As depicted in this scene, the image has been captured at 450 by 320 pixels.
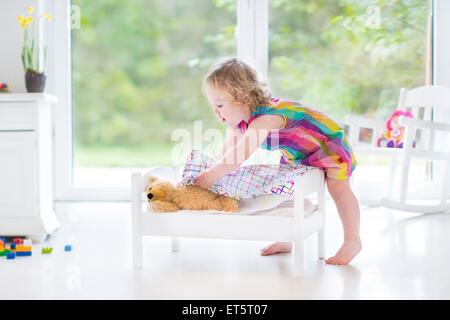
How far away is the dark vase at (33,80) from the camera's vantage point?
204 centimetres

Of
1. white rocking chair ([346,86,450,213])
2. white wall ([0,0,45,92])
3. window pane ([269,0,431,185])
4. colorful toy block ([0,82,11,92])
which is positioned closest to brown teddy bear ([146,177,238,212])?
colorful toy block ([0,82,11,92])

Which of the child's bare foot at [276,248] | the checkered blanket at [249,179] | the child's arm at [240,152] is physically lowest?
the child's bare foot at [276,248]

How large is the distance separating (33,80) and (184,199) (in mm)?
946

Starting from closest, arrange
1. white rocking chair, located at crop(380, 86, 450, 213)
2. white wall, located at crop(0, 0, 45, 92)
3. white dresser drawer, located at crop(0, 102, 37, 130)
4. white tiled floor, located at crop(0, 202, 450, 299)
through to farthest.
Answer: white tiled floor, located at crop(0, 202, 450, 299)
white dresser drawer, located at crop(0, 102, 37, 130)
white wall, located at crop(0, 0, 45, 92)
white rocking chair, located at crop(380, 86, 450, 213)

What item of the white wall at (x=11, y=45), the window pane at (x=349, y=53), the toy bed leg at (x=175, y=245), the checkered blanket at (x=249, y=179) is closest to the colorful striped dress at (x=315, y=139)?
the checkered blanket at (x=249, y=179)

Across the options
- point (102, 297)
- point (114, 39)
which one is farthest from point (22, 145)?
point (114, 39)

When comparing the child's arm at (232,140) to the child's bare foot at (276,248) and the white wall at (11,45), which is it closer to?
the child's bare foot at (276,248)

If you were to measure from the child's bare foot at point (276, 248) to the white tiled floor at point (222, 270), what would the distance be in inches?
1.2

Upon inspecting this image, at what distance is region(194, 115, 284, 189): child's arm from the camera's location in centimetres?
150

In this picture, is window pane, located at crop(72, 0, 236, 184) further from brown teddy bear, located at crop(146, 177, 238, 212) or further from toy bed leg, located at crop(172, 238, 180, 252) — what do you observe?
brown teddy bear, located at crop(146, 177, 238, 212)

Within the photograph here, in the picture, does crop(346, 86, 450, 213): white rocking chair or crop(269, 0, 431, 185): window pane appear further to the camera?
crop(269, 0, 431, 185): window pane

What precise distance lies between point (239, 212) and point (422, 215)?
1.37m

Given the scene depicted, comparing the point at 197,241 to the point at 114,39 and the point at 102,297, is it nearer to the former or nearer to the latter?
the point at 102,297

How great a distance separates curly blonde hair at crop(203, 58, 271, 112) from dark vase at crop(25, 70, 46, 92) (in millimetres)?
813
